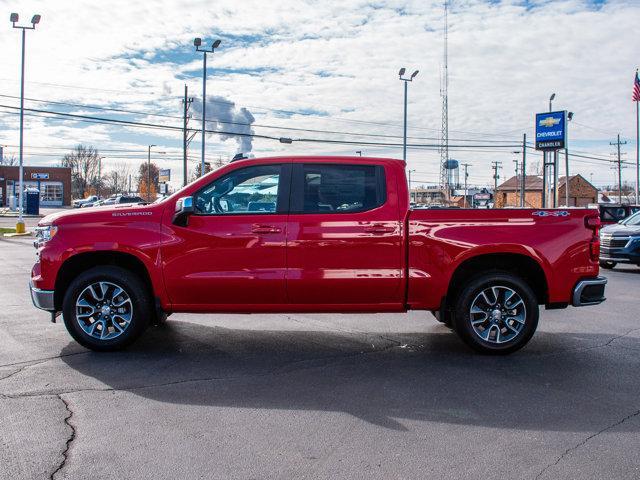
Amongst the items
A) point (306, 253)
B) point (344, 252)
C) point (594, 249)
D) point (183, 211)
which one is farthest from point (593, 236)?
point (183, 211)

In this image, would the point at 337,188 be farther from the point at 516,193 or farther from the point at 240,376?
the point at 516,193

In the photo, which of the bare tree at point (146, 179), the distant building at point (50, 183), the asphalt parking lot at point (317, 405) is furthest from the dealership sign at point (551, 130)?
the bare tree at point (146, 179)

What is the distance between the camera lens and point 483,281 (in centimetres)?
633

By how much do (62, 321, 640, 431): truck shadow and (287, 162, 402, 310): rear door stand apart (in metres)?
0.61

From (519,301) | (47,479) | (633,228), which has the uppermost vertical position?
(633,228)

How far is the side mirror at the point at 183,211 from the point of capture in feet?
19.9

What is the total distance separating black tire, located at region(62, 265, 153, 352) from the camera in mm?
6289

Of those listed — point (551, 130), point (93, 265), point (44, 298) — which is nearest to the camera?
point (44, 298)

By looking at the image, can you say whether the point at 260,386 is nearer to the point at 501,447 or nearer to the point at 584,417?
the point at 501,447

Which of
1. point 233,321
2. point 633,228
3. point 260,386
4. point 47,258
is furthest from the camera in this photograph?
point 633,228

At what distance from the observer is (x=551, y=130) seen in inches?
1724

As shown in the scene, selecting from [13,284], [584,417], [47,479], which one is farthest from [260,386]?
[13,284]

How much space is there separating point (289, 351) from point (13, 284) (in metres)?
7.10

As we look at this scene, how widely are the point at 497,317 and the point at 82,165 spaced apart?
376 feet
